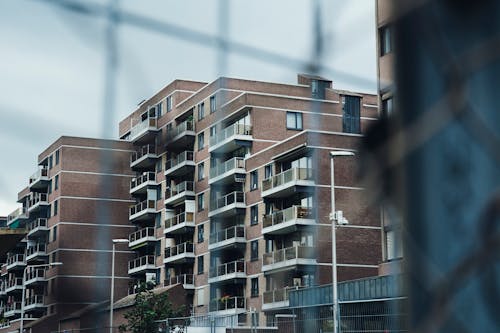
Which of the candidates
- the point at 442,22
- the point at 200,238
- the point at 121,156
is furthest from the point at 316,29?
the point at 200,238

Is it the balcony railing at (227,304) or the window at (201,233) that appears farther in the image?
the window at (201,233)

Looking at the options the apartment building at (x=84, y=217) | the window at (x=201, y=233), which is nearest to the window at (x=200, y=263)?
the window at (x=201, y=233)

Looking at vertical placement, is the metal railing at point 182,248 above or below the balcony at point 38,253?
above

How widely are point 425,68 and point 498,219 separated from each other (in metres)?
0.08

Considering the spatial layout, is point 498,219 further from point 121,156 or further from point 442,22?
point 121,156

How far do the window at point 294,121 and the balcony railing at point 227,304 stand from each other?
14.9ft

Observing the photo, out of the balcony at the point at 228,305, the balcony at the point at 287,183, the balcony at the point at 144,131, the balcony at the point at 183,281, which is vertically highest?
the balcony at the point at 287,183

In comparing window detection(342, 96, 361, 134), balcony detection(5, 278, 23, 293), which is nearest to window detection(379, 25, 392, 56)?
window detection(342, 96, 361, 134)

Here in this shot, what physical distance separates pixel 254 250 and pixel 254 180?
1.70 meters

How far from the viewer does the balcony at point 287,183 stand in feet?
65.3

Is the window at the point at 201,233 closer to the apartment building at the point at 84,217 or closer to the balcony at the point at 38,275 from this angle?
the balcony at the point at 38,275

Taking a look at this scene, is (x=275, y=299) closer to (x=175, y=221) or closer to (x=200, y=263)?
(x=200, y=263)

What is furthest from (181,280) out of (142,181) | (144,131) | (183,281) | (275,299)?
(144,131)

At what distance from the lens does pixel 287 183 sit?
20.0m
